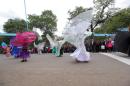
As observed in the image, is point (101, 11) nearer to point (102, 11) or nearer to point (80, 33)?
point (102, 11)

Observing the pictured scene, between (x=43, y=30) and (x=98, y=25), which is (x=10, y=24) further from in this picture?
(x=98, y=25)

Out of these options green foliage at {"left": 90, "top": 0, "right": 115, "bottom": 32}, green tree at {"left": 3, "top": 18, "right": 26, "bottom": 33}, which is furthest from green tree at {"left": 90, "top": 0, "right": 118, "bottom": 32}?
green tree at {"left": 3, "top": 18, "right": 26, "bottom": 33}

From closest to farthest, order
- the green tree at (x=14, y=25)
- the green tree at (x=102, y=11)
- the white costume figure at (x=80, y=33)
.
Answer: the white costume figure at (x=80, y=33), the green tree at (x=102, y=11), the green tree at (x=14, y=25)

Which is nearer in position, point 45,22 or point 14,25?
point 45,22

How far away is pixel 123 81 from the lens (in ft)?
41.3

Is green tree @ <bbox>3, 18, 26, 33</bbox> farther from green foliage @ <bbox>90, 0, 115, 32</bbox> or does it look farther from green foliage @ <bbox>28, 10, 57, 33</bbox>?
green foliage @ <bbox>90, 0, 115, 32</bbox>

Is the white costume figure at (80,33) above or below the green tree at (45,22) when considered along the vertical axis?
below

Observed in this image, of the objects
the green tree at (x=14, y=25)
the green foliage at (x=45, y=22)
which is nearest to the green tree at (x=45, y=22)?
the green foliage at (x=45, y=22)

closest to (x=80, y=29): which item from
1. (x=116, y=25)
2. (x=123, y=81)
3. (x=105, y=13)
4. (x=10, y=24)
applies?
(x=123, y=81)

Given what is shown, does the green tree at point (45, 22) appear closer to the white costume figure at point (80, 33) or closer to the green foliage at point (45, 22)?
the green foliage at point (45, 22)

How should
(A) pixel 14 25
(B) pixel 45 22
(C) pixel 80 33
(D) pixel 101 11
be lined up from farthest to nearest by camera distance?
(A) pixel 14 25 < (B) pixel 45 22 < (D) pixel 101 11 < (C) pixel 80 33

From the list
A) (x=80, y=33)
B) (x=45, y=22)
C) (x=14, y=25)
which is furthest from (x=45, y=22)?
(x=80, y=33)

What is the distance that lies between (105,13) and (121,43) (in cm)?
4492

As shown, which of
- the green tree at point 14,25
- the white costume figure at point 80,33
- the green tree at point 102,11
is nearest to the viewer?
the white costume figure at point 80,33
